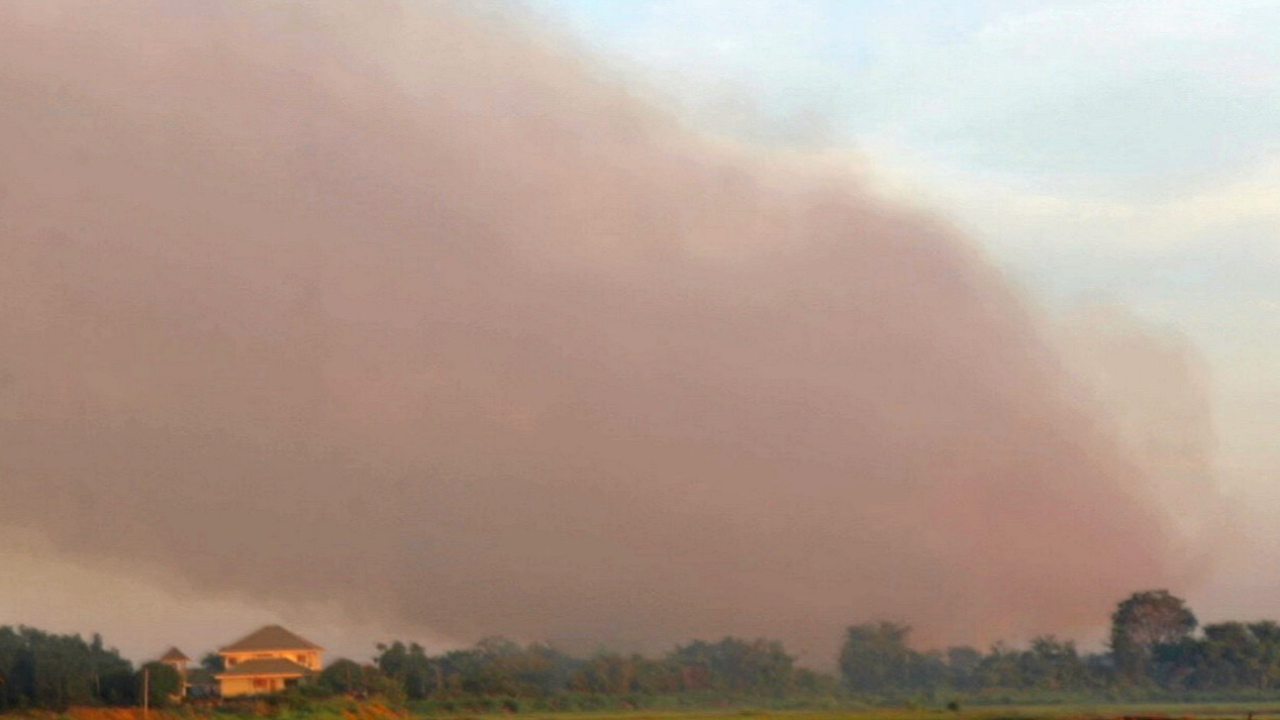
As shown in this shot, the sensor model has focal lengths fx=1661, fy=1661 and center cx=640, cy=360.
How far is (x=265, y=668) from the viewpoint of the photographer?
121 metres

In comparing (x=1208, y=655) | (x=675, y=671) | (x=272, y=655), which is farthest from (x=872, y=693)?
(x=272, y=655)

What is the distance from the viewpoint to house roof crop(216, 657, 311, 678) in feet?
394

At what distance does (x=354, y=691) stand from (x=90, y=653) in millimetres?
16418

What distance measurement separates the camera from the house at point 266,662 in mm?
118688

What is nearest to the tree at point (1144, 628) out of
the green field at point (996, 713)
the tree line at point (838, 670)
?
the tree line at point (838, 670)

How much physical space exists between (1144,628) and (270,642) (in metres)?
78.1

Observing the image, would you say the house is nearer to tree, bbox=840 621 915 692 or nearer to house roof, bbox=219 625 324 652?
house roof, bbox=219 625 324 652

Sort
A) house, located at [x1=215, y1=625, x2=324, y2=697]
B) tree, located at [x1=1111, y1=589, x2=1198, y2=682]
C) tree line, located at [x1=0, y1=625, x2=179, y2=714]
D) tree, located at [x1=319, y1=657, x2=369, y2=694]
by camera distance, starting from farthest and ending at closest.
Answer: tree, located at [x1=1111, y1=589, x2=1198, y2=682]
house, located at [x1=215, y1=625, x2=324, y2=697]
tree, located at [x1=319, y1=657, x2=369, y2=694]
tree line, located at [x1=0, y1=625, x2=179, y2=714]

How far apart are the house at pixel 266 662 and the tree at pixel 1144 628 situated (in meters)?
71.8

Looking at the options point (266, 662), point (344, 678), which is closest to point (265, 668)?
point (266, 662)

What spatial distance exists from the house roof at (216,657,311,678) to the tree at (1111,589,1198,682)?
73.0 m

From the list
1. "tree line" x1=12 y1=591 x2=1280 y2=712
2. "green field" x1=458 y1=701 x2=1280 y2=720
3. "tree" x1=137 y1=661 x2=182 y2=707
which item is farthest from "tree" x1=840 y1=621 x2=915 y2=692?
"tree" x1=137 y1=661 x2=182 y2=707

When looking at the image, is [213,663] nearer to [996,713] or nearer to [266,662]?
[266,662]

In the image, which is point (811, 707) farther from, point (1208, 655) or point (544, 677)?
point (1208, 655)
